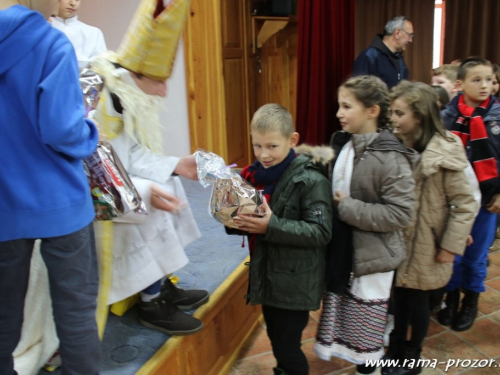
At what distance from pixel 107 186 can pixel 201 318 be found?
69cm

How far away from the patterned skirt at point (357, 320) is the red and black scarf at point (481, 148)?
69cm

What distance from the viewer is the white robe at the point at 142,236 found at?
145 cm

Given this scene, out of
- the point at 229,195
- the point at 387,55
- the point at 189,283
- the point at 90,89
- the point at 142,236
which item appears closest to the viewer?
the point at 90,89

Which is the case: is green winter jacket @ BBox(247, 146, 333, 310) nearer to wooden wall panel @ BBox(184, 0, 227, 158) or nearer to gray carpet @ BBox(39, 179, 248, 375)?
gray carpet @ BBox(39, 179, 248, 375)

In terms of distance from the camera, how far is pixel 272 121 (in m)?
1.43

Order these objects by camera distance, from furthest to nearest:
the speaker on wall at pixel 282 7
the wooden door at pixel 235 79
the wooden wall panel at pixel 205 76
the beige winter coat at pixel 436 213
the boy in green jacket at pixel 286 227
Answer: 1. the speaker on wall at pixel 282 7
2. the wooden door at pixel 235 79
3. the wooden wall panel at pixel 205 76
4. the beige winter coat at pixel 436 213
5. the boy in green jacket at pixel 286 227

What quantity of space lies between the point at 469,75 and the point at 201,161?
4.15 feet

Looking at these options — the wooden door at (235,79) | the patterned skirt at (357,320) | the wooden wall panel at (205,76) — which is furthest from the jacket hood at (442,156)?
the wooden door at (235,79)

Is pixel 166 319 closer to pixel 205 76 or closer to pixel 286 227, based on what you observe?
pixel 286 227

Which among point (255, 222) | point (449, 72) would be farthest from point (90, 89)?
point (449, 72)

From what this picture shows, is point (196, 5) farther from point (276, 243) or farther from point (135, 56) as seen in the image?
point (276, 243)

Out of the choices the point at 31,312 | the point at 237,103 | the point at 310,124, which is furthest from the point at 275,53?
the point at 31,312

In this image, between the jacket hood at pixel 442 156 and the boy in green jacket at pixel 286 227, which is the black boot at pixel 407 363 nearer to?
the boy in green jacket at pixel 286 227

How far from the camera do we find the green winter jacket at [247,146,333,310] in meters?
1.43
